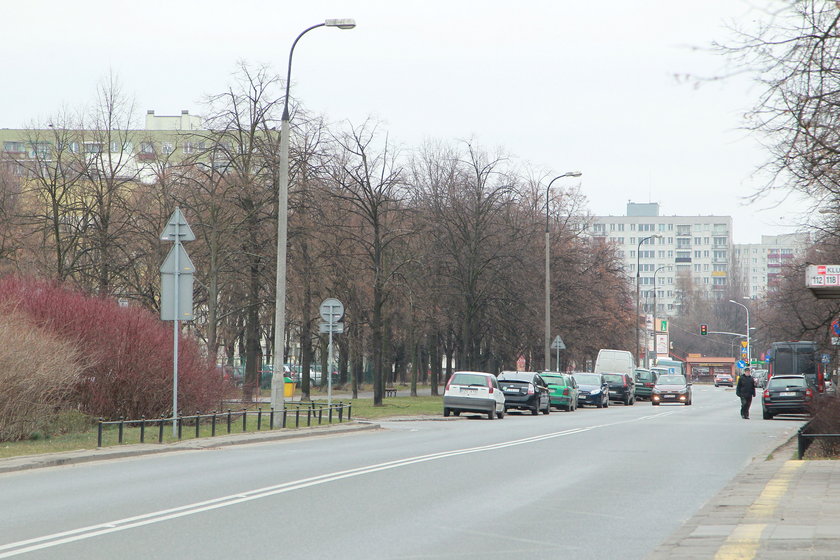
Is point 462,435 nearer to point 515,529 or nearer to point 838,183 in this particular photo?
point 838,183

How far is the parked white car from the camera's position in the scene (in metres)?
37.2

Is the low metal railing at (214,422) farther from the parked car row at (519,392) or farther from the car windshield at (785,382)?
the car windshield at (785,382)

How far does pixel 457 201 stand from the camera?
54.5 meters

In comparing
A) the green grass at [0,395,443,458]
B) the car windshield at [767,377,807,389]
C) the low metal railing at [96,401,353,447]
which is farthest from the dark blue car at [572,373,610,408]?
the low metal railing at [96,401,353,447]

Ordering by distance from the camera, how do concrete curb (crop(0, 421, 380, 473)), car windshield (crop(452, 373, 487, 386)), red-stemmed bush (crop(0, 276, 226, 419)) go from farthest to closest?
1. car windshield (crop(452, 373, 487, 386))
2. red-stemmed bush (crop(0, 276, 226, 419))
3. concrete curb (crop(0, 421, 380, 473))

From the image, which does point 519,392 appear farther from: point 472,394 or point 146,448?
point 146,448

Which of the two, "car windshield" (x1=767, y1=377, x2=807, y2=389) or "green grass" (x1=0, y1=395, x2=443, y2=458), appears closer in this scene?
"green grass" (x1=0, y1=395, x2=443, y2=458)

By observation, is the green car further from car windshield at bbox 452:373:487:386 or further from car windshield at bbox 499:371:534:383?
car windshield at bbox 452:373:487:386

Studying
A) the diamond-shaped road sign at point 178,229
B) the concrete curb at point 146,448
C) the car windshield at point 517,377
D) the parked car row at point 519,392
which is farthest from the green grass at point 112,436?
the car windshield at point 517,377

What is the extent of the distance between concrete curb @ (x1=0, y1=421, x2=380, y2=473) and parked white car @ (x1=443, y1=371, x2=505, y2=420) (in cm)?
1040

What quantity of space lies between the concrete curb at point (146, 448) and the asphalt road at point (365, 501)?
0.39 m

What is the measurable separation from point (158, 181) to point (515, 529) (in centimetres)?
3293

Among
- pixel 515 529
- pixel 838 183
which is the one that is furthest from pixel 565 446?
pixel 515 529

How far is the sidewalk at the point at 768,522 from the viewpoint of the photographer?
860 cm
